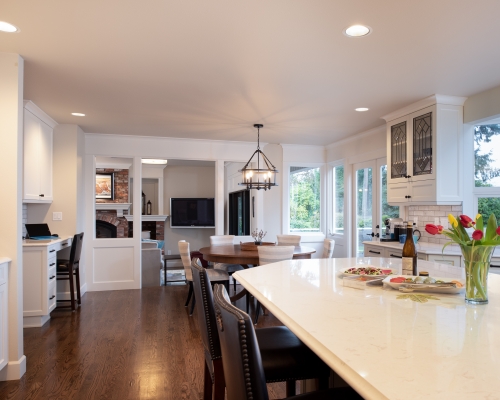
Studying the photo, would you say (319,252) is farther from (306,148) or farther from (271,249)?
(271,249)

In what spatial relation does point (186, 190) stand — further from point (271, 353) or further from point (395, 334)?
point (395, 334)

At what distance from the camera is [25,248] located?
4.05 m

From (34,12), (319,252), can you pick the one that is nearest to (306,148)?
(319,252)

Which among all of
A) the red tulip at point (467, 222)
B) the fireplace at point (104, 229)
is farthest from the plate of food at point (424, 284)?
the fireplace at point (104, 229)

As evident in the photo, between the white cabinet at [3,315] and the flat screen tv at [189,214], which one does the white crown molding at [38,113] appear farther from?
the flat screen tv at [189,214]

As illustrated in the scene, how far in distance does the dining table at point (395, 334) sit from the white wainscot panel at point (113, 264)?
4.56 meters

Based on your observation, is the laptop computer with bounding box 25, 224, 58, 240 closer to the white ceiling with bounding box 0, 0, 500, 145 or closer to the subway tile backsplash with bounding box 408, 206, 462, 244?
the white ceiling with bounding box 0, 0, 500, 145

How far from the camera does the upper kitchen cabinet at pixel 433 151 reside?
13.1 feet

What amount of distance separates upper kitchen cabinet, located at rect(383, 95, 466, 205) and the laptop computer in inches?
174

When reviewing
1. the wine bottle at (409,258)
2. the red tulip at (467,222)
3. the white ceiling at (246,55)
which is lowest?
A: the wine bottle at (409,258)

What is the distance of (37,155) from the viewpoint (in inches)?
180

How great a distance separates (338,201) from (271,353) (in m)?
5.38

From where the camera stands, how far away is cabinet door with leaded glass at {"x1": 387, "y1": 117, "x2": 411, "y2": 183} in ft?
14.6

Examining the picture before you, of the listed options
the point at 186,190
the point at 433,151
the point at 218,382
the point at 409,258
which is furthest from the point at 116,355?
the point at 186,190
